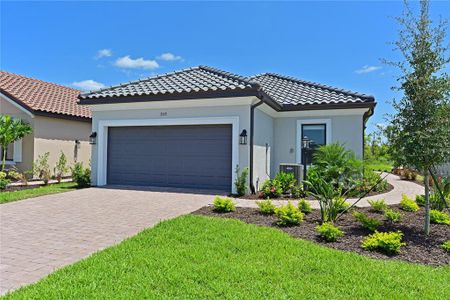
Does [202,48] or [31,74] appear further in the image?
[31,74]

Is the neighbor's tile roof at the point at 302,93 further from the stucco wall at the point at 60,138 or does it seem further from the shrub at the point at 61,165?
the shrub at the point at 61,165

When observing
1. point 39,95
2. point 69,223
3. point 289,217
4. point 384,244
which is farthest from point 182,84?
point 39,95

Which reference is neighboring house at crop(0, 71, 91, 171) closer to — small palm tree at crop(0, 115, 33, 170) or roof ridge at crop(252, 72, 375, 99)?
small palm tree at crop(0, 115, 33, 170)

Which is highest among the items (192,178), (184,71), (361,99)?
(184,71)

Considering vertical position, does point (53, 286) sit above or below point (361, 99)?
below

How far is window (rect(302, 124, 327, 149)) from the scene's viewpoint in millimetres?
12909

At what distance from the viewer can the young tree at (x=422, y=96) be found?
18.6 feet

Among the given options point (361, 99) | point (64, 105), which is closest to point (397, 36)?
point (361, 99)

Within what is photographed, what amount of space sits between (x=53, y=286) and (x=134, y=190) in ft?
25.8

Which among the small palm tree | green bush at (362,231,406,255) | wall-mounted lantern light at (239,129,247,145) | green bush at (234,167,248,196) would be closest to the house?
wall-mounted lantern light at (239,129,247,145)

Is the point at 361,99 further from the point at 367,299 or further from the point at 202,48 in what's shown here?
the point at 367,299

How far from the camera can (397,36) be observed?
20.1 feet

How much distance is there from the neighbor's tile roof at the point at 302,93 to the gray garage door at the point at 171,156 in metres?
3.81

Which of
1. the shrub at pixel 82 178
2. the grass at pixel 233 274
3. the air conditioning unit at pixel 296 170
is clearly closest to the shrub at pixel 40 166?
the shrub at pixel 82 178
